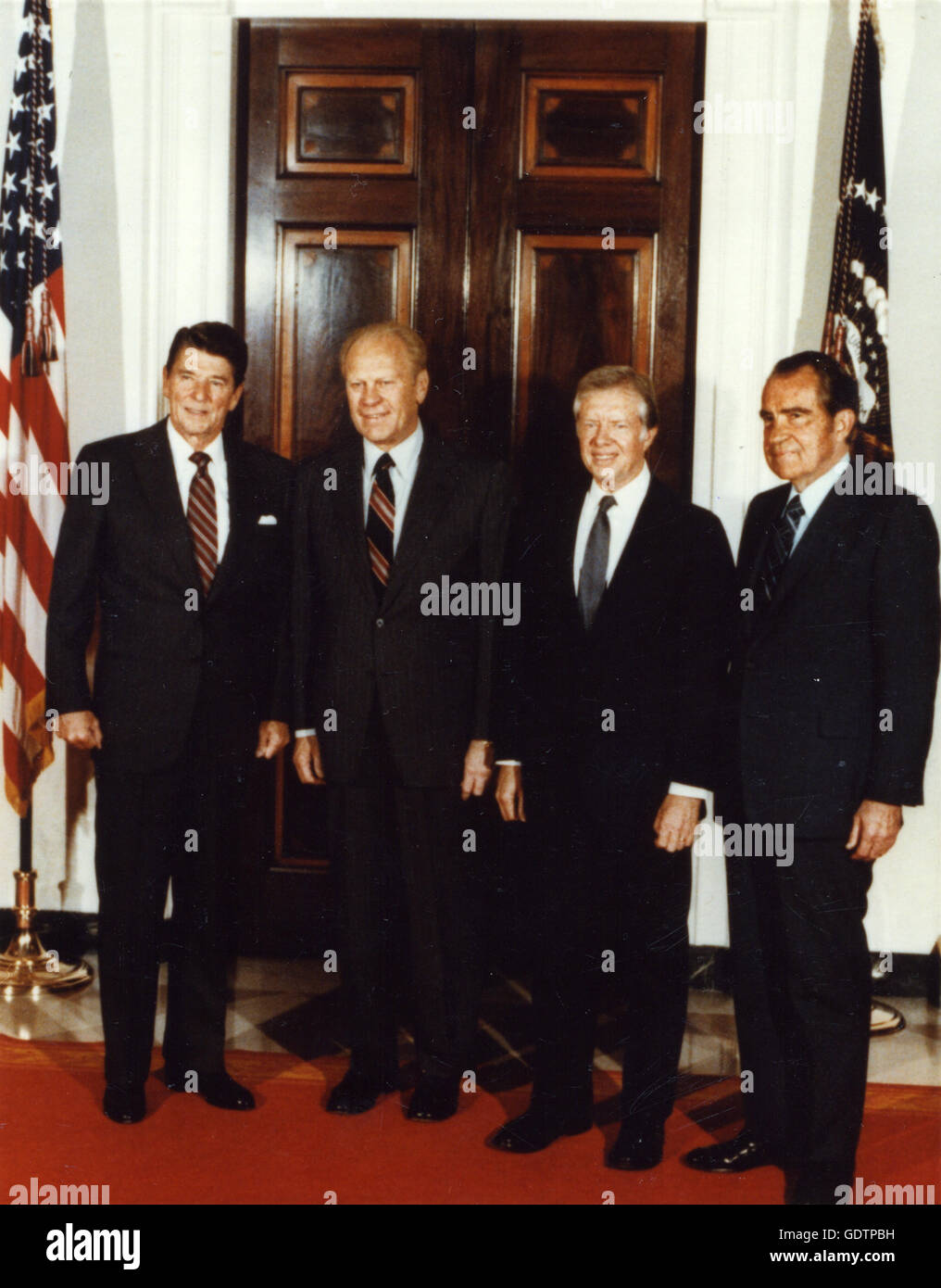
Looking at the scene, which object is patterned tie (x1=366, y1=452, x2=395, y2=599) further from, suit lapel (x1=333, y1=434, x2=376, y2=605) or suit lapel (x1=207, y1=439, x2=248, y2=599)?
suit lapel (x1=207, y1=439, x2=248, y2=599)

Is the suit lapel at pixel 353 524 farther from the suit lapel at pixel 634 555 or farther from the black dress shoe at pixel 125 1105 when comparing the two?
the black dress shoe at pixel 125 1105

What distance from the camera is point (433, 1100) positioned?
285 centimetres

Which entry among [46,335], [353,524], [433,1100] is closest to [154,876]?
[433,1100]

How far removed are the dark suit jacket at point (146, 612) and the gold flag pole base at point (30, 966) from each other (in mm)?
1220

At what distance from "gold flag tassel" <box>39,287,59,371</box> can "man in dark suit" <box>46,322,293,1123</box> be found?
0.94 metres

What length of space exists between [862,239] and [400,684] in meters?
1.88

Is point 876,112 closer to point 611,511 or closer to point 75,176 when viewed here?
point 611,511

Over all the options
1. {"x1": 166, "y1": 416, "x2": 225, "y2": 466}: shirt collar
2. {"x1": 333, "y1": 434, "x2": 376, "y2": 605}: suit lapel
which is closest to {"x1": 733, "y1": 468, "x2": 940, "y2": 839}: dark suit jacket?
{"x1": 333, "y1": 434, "x2": 376, "y2": 605}: suit lapel

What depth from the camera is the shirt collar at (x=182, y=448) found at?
2.89m

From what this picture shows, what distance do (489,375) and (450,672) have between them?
1356 millimetres

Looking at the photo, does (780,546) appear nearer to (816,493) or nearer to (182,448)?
(816,493)

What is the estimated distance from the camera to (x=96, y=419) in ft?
12.9
